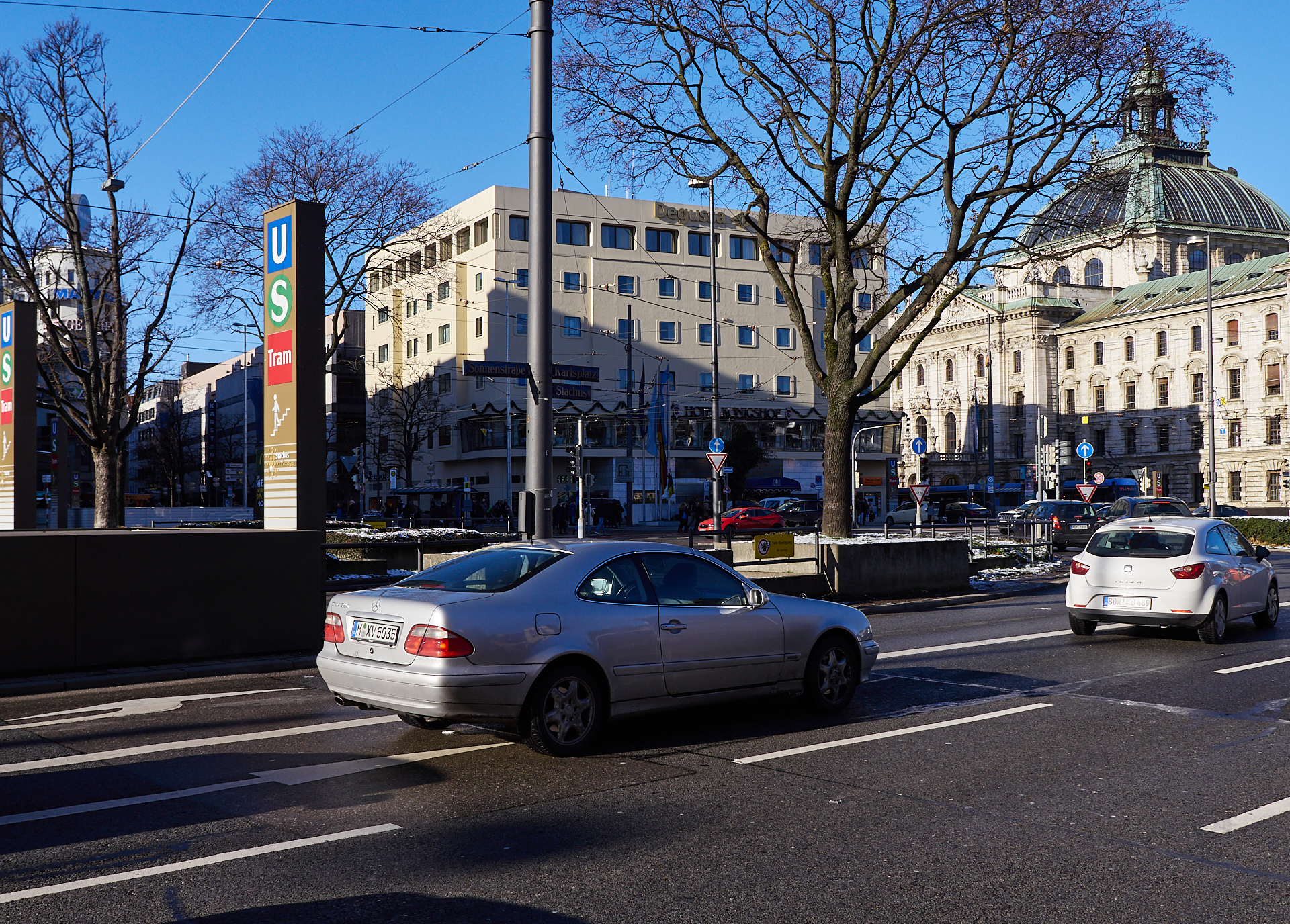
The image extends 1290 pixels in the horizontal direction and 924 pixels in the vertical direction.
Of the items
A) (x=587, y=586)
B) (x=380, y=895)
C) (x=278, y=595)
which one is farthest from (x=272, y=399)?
(x=380, y=895)

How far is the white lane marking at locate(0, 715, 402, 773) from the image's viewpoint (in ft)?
25.2

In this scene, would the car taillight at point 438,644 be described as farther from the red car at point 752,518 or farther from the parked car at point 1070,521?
the red car at point 752,518

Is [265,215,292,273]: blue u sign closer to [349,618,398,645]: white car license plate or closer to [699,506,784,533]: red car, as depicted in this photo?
[349,618,398,645]: white car license plate

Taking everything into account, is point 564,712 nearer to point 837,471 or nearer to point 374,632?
point 374,632

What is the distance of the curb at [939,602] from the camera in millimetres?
19500

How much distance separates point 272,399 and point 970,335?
10817cm

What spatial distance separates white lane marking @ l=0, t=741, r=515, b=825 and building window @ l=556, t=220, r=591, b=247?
6536 centimetres

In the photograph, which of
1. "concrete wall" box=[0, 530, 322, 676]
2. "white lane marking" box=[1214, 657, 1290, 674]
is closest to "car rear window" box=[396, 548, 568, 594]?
"concrete wall" box=[0, 530, 322, 676]

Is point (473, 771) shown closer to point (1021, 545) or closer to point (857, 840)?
point (857, 840)

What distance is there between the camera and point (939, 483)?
11138cm

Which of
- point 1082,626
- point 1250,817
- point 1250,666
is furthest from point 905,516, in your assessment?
point 1250,817

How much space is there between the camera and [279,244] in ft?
44.2

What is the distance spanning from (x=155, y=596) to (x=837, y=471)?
513 inches

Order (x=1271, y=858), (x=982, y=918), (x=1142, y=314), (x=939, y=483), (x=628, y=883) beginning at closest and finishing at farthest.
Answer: (x=982, y=918) < (x=628, y=883) < (x=1271, y=858) < (x=1142, y=314) < (x=939, y=483)
